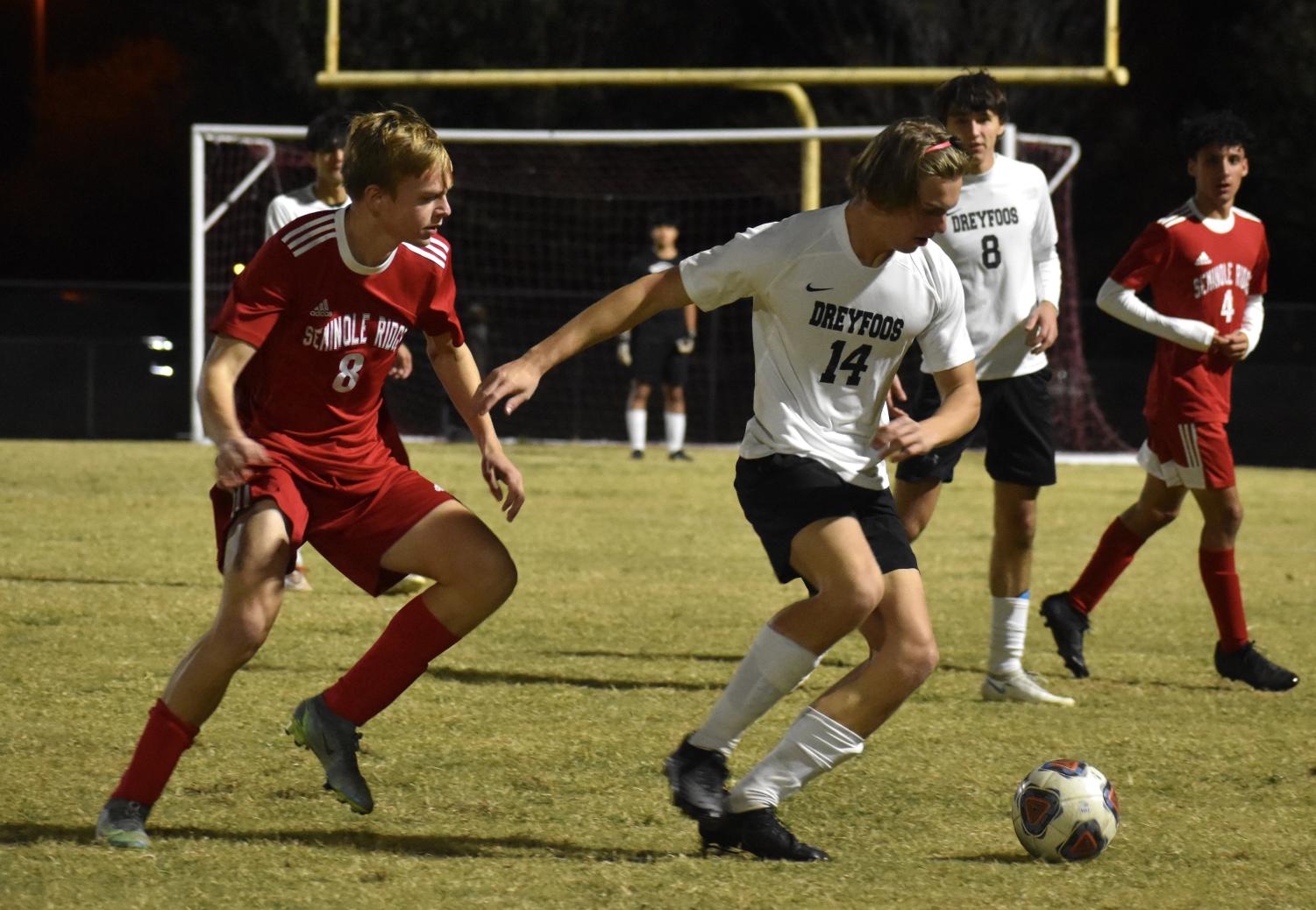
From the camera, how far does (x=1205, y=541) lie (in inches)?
261

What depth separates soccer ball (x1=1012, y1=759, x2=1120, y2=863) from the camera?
403cm

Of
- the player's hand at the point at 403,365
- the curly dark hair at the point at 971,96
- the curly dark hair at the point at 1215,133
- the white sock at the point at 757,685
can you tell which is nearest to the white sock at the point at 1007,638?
the curly dark hair at the point at 971,96

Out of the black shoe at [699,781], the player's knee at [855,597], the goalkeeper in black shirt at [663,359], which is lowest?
the goalkeeper in black shirt at [663,359]

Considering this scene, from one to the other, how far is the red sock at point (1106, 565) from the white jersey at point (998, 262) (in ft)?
3.44

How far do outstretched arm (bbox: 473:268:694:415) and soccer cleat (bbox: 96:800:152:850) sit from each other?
1.14m

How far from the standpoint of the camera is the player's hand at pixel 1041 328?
231 inches

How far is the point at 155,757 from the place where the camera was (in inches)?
156

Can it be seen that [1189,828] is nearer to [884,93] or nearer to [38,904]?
[38,904]

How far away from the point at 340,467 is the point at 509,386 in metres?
0.61

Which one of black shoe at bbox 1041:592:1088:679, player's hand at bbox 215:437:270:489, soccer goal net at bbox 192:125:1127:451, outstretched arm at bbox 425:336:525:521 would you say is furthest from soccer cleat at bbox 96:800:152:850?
soccer goal net at bbox 192:125:1127:451

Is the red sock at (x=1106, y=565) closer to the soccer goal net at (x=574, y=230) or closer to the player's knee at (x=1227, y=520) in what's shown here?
the player's knee at (x=1227, y=520)

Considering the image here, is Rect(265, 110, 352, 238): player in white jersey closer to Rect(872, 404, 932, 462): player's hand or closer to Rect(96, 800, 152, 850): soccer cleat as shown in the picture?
Rect(96, 800, 152, 850): soccer cleat

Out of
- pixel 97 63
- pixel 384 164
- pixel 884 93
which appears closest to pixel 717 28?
pixel 884 93

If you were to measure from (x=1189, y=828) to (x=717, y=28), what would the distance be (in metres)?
28.0
